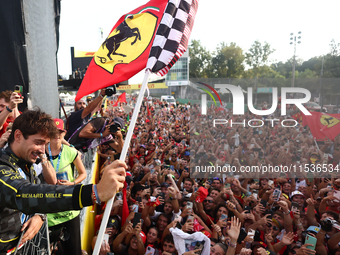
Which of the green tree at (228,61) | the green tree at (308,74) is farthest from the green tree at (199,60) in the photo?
the green tree at (308,74)

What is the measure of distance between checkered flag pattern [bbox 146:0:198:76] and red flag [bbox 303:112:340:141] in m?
8.16

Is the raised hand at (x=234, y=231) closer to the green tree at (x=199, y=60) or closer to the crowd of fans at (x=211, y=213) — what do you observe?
the crowd of fans at (x=211, y=213)

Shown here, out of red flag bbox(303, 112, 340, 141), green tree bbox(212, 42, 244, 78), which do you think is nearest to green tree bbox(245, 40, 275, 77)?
green tree bbox(212, 42, 244, 78)

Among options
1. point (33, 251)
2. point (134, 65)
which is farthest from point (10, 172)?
point (134, 65)

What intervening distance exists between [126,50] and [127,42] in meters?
0.14

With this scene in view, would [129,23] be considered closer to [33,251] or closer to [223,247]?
[33,251]

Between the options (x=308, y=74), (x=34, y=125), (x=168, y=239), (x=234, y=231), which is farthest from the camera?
(x=308, y=74)

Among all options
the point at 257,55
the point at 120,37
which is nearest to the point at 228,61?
the point at 257,55

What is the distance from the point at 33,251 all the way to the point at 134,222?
189 cm

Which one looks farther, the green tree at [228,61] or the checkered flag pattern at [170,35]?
the green tree at [228,61]

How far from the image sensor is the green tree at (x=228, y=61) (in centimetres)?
6221

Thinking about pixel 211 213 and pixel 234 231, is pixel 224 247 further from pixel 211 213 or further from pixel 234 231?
pixel 211 213

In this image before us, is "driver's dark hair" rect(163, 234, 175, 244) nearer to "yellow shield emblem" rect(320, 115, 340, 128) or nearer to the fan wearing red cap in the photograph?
the fan wearing red cap

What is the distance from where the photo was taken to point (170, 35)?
7.98 ft
